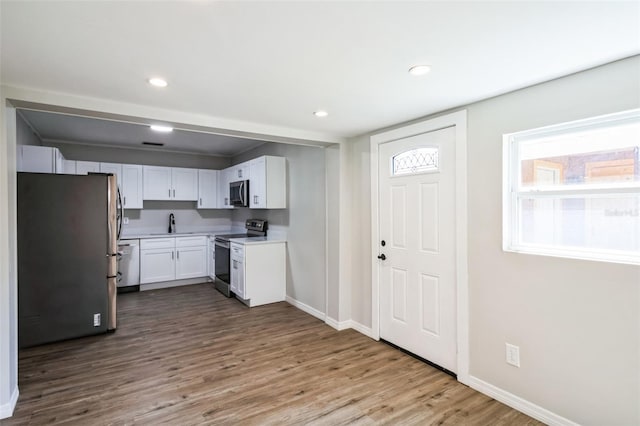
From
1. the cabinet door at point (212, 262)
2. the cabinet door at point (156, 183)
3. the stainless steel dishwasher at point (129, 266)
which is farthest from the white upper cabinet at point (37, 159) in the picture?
the cabinet door at point (212, 262)

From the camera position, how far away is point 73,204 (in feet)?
11.4

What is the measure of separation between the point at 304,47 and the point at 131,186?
17.1 feet

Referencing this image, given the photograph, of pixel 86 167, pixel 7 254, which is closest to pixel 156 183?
pixel 86 167

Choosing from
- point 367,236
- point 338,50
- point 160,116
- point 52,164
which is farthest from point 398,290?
point 52,164

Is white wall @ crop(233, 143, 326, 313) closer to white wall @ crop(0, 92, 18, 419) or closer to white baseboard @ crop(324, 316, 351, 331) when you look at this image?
white baseboard @ crop(324, 316, 351, 331)

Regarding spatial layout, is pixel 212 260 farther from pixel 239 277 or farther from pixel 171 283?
pixel 239 277

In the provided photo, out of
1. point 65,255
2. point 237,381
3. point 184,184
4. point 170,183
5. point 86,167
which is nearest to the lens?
point 237,381

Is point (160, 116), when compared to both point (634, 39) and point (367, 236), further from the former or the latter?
point (634, 39)

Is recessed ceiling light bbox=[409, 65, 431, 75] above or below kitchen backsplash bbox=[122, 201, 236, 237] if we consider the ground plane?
above

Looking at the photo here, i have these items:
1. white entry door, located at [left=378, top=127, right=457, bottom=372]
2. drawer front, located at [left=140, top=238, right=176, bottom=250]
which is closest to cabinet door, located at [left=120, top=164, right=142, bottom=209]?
drawer front, located at [left=140, top=238, right=176, bottom=250]

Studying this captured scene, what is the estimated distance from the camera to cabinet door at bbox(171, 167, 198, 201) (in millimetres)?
6121

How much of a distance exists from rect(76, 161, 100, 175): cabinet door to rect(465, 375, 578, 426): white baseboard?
605cm

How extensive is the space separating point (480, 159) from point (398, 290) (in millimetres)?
1505

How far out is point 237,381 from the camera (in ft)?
8.81
